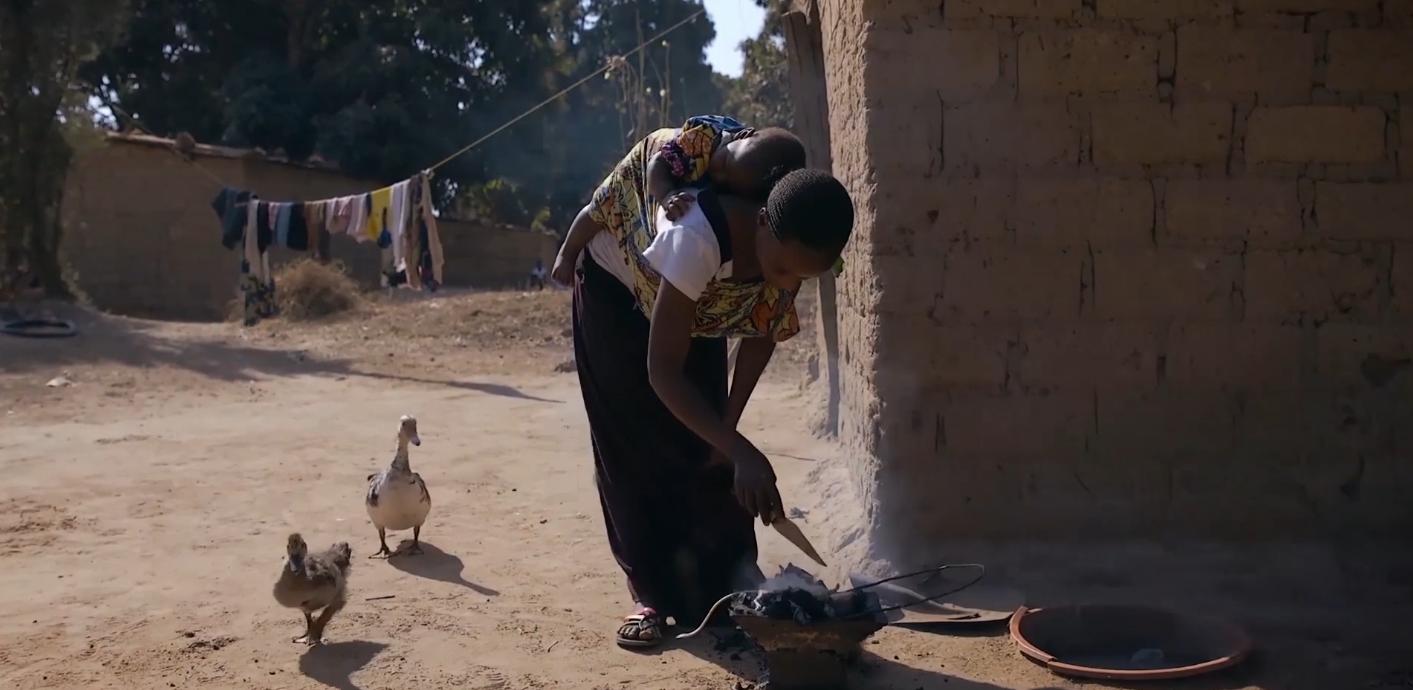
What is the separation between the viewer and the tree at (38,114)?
46.4ft

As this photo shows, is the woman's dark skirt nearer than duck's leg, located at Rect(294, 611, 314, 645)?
Yes

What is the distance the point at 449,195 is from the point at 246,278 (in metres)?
12.5

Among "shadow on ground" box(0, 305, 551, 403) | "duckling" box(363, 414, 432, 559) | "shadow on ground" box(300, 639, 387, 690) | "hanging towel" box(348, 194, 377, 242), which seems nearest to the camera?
"shadow on ground" box(300, 639, 387, 690)

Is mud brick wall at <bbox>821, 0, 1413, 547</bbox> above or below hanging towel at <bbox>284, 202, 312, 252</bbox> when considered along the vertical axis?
below

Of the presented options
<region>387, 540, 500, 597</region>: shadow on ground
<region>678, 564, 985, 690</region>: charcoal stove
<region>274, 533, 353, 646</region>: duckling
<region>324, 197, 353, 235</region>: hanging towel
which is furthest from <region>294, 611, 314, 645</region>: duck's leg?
<region>324, 197, 353, 235</region>: hanging towel

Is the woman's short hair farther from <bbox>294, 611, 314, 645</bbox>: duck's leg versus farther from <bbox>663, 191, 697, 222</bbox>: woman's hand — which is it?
<bbox>294, 611, 314, 645</bbox>: duck's leg

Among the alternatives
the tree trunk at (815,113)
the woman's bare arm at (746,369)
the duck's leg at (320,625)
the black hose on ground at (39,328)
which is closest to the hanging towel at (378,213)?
the black hose on ground at (39,328)

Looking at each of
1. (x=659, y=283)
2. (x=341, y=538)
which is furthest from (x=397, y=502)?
(x=659, y=283)

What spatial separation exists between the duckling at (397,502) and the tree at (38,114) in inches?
458

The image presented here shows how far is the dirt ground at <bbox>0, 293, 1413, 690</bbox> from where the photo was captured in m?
3.35

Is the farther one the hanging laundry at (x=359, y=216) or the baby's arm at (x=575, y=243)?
the hanging laundry at (x=359, y=216)

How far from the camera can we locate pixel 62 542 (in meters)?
4.93

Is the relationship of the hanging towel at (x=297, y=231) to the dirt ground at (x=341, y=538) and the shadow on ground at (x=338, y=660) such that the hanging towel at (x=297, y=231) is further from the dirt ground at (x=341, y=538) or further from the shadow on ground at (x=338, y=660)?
the shadow on ground at (x=338, y=660)

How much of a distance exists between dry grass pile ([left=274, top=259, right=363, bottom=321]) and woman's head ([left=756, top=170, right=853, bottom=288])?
13.2 metres
